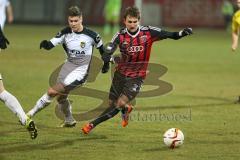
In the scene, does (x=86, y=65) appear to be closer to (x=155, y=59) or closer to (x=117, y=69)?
(x=117, y=69)

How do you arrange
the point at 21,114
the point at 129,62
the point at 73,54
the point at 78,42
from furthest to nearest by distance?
1. the point at 73,54
2. the point at 78,42
3. the point at 129,62
4. the point at 21,114

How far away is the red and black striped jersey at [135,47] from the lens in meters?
9.05

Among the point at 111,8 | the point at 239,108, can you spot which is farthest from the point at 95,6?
the point at 239,108

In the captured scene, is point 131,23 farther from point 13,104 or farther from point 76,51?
point 13,104

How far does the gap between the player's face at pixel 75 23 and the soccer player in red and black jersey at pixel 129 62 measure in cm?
65

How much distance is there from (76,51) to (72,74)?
0.37 m

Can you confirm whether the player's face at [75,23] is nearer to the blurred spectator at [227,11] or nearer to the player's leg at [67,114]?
the player's leg at [67,114]

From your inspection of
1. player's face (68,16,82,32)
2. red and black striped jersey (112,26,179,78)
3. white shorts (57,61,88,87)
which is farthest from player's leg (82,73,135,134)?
player's face (68,16,82,32)

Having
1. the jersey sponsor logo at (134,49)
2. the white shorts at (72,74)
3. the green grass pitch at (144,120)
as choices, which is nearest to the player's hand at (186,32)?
the jersey sponsor logo at (134,49)

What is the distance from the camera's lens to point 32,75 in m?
16.1

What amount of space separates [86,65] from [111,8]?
23554mm

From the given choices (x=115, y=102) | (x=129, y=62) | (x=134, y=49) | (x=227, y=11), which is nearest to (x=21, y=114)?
(x=115, y=102)

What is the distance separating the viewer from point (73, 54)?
9508 mm

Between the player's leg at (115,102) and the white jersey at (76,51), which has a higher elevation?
the white jersey at (76,51)
